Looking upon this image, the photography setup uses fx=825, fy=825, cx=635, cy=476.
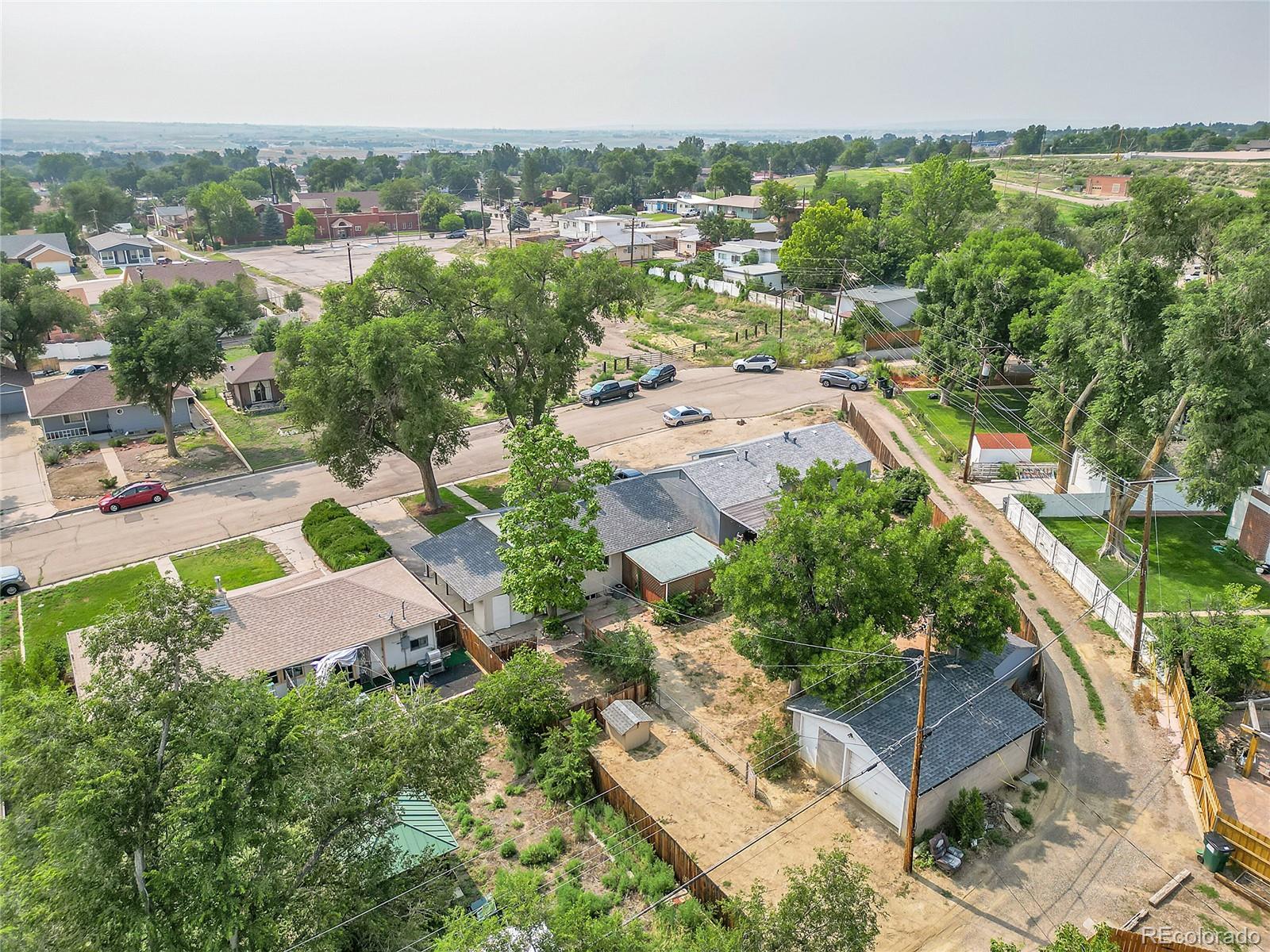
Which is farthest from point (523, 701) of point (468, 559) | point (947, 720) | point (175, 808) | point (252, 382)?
point (252, 382)

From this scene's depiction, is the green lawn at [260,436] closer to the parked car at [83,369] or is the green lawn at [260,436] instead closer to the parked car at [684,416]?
the parked car at [83,369]

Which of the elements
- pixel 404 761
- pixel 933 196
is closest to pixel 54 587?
pixel 404 761

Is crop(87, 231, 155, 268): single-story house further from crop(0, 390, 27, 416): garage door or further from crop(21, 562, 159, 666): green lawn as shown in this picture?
crop(21, 562, 159, 666): green lawn

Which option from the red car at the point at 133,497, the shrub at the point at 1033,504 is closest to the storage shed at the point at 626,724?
the shrub at the point at 1033,504

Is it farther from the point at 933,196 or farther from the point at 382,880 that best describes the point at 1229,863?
the point at 933,196

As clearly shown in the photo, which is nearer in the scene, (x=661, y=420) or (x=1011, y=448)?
(x=1011, y=448)
